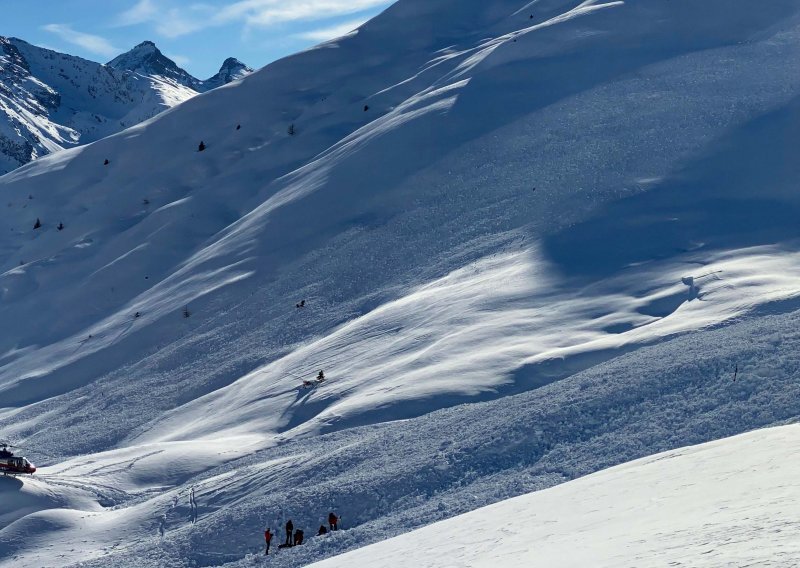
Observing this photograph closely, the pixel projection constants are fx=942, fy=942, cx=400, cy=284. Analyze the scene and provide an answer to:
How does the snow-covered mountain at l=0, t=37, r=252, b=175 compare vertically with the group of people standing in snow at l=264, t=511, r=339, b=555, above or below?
above

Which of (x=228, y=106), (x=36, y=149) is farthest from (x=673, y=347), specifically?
(x=36, y=149)

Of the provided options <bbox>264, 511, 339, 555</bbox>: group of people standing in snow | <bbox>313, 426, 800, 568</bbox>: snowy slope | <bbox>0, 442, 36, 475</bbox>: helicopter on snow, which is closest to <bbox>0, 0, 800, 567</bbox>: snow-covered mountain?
<bbox>264, 511, 339, 555</bbox>: group of people standing in snow

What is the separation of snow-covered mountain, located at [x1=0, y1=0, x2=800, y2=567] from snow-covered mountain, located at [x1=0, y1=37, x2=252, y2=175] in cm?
10997

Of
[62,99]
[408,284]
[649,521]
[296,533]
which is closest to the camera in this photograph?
[649,521]

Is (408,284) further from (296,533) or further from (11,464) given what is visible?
(296,533)

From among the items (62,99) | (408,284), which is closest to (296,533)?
(408,284)

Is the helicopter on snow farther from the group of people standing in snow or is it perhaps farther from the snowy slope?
the snowy slope

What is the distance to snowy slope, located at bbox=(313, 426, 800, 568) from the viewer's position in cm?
885

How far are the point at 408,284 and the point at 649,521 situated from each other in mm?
17740

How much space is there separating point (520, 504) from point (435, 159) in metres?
23.3

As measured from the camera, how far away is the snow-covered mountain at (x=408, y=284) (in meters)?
17.1

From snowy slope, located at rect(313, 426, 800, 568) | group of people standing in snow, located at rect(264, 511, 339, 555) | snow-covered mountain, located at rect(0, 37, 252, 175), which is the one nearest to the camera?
snowy slope, located at rect(313, 426, 800, 568)

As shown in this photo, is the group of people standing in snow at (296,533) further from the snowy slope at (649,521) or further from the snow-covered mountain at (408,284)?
the snowy slope at (649,521)

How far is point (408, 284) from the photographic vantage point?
27.9 m
